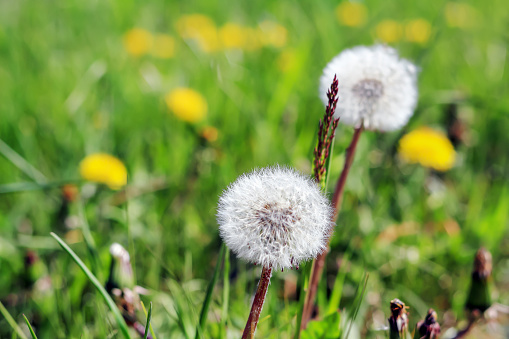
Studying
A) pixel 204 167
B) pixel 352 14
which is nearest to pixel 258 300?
pixel 204 167

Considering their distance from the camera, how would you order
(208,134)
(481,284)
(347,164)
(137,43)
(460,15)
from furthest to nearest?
(460,15) → (137,43) → (208,134) → (481,284) → (347,164)

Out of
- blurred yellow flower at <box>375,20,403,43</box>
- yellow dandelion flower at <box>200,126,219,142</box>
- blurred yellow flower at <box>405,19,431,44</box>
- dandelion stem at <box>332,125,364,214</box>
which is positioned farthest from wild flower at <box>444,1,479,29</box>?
dandelion stem at <box>332,125,364,214</box>

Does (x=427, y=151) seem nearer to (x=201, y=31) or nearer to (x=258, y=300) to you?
(x=258, y=300)

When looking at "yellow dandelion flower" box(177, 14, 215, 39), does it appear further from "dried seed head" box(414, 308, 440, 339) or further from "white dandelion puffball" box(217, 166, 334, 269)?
"dried seed head" box(414, 308, 440, 339)

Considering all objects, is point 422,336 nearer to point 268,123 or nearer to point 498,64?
point 268,123

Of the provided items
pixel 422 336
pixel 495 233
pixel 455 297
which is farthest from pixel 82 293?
pixel 495 233
